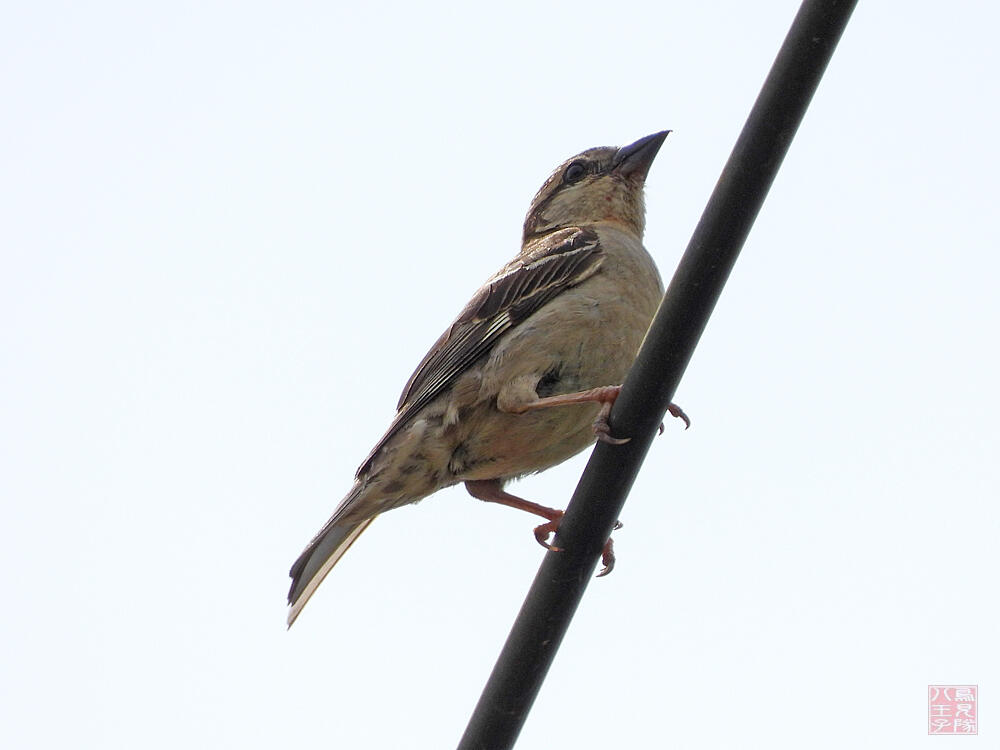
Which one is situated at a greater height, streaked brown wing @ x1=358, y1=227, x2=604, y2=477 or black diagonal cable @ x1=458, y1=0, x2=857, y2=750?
streaked brown wing @ x1=358, y1=227, x2=604, y2=477

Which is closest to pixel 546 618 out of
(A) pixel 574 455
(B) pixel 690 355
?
(B) pixel 690 355

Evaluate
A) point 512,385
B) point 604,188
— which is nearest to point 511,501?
point 512,385

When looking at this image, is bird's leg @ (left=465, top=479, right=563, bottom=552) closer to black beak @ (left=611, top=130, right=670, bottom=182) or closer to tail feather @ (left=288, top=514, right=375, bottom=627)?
tail feather @ (left=288, top=514, right=375, bottom=627)

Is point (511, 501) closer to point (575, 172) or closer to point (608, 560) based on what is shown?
point (608, 560)

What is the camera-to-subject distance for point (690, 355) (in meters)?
3.59

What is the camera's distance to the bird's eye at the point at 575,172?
8.07 meters

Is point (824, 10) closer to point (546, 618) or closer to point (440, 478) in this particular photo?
point (546, 618)

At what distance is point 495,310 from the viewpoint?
6.56 metres

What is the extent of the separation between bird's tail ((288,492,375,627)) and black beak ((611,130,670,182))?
304 centimetres

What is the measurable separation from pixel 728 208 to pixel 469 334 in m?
3.31

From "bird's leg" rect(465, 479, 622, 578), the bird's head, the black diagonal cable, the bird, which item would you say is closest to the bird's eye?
the bird's head

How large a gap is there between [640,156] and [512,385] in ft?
8.16

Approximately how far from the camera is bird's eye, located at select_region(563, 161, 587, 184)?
26.5 ft

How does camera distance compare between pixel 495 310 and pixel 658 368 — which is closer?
pixel 658 368
